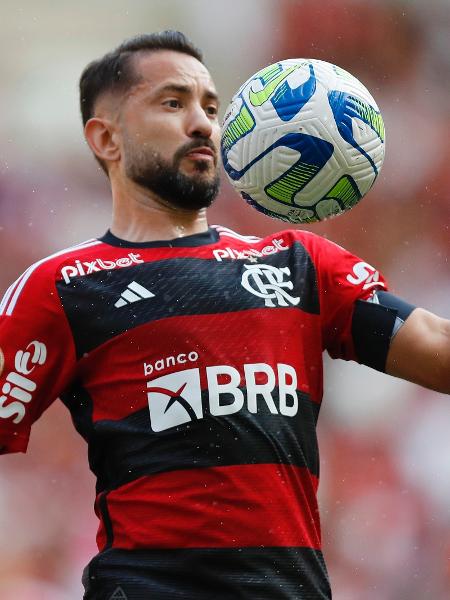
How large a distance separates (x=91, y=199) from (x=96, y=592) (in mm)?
4436

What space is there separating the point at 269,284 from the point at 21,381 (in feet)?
2.67

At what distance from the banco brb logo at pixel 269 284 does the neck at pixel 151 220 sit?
0.30m

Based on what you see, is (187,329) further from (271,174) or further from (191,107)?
(191,107)

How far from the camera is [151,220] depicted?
352 cm

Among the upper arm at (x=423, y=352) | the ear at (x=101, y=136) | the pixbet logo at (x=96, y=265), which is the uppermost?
the ear at (x=101, y=136)

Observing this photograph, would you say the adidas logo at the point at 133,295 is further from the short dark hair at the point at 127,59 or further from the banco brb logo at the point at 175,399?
the short dark hair at the point at 127,59

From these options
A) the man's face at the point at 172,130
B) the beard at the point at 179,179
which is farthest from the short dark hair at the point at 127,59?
the beard at the point at 179,179

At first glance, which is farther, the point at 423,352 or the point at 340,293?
the point at 340,293

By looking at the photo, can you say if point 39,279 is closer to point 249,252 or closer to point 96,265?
point 96,265

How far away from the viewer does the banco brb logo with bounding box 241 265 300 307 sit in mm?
3242

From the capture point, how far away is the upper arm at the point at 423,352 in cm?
319

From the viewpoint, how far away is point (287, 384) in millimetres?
3127

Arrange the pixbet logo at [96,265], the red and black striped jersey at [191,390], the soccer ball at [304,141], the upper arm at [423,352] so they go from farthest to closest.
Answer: the pixbet logo at [96,265], the upper arm at [423,352], the soccer ball at [304,141], the red and black striped jersey at [191,390]

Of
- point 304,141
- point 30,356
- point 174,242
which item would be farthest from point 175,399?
point 304,141
